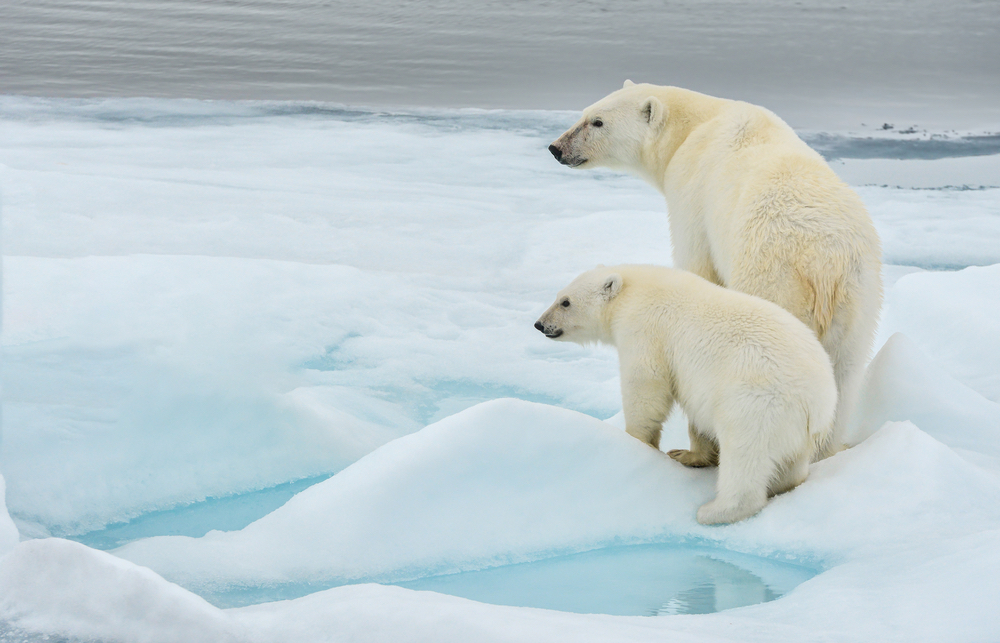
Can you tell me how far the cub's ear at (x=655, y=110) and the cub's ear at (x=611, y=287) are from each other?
2.48 ft

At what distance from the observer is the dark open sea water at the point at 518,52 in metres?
11.2

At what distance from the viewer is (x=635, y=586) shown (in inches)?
91.8

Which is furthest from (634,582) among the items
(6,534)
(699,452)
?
(6,534)

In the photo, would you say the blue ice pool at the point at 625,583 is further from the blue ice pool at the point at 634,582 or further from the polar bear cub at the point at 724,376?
the polar bear cub at the point at 724,376

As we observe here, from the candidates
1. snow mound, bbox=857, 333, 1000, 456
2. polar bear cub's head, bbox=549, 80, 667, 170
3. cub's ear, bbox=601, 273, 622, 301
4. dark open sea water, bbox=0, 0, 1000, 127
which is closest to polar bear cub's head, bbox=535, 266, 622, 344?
cub's ear, bbox=601, 273, 622, 301

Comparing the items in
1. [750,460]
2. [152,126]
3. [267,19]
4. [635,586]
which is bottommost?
[635,586]

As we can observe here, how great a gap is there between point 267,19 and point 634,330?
720 inches

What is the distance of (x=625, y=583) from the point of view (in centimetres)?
234

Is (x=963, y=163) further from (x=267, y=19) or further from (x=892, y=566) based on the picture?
(x=267, y=19)

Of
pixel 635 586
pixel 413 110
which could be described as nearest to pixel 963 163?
pixel 413 110

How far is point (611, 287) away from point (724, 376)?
1.92ft

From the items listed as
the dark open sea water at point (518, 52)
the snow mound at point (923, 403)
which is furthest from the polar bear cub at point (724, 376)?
the dark open sea water at point (518, 52)

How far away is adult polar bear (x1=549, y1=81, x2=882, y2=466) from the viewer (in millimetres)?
2658

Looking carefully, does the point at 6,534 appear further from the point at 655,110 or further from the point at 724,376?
the point at 655,110
